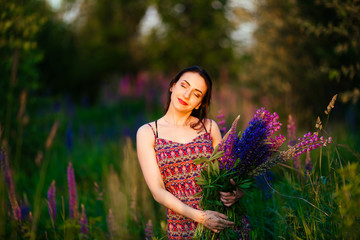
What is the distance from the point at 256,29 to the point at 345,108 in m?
2.95

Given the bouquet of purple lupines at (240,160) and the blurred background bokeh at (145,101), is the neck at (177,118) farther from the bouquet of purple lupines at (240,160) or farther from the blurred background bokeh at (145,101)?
the bouquet of purple lupines at (240,160)

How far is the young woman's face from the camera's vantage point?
92.7 inches

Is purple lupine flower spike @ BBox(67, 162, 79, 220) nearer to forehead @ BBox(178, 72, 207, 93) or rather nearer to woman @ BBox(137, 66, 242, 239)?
woman @ BBox(137, 66, 242, 239)

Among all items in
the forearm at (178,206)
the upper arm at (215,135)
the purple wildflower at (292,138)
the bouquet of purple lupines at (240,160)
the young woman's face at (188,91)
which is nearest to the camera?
the bouquet of purple lupines at (240,160)

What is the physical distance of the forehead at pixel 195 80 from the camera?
2.38 metres

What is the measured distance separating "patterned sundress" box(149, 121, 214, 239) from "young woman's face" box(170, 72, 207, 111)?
0.94 feet

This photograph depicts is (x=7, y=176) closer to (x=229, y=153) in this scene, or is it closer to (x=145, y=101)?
(x=229, y=153)

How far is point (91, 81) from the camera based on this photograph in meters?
15.1

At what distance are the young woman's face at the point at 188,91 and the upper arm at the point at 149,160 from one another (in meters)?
0.31

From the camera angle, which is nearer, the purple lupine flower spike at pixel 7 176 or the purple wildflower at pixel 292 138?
the purple lupine flower spike at pixel 7 176

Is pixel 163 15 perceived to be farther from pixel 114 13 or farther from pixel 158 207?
pixel 158 207

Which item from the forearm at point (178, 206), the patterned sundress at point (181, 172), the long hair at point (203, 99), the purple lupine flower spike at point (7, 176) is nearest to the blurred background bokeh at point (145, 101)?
the purple lupine flower spike at point (7, 176)

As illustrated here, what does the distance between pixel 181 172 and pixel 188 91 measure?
59 centimetres

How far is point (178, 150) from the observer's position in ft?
7.46
